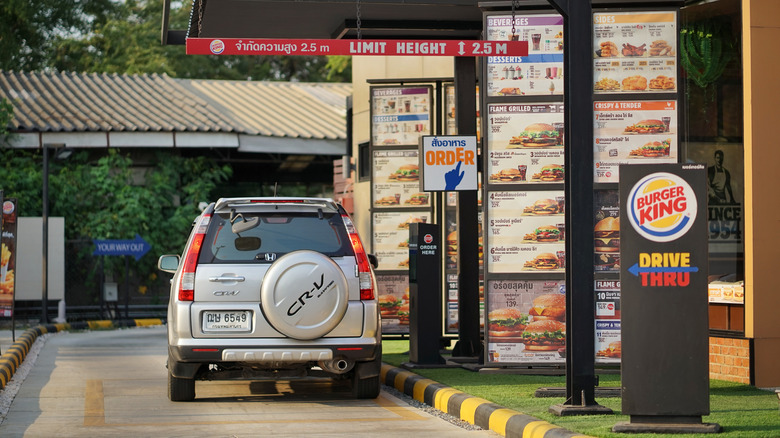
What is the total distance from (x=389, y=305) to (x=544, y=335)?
4569 millimetres

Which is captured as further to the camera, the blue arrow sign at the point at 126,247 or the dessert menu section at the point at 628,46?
the blue arrow sign at the point at 126,247

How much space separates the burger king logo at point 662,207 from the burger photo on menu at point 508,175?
377 centimetres

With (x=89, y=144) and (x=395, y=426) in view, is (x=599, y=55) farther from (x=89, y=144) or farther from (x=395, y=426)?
(x=89, y=144)

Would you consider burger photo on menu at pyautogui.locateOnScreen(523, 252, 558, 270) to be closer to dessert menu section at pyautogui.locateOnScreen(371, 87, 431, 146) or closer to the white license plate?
the white license plate

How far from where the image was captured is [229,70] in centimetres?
4722

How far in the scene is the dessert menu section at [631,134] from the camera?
10914 mm

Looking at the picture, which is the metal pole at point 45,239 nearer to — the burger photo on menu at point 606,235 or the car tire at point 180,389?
the car tire at point 180,389

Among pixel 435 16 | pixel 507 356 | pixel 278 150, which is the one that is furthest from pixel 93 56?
pixel 507 356

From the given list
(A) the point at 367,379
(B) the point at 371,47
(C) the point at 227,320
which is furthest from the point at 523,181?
(C) the point at 227,320

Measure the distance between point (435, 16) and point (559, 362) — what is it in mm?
4830

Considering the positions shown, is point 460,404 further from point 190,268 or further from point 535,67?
point 535,67

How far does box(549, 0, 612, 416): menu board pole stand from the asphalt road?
0.79 meters

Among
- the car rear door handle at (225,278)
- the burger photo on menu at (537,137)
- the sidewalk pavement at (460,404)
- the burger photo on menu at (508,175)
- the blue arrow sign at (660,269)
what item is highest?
the burger photo on menu at (537,137)

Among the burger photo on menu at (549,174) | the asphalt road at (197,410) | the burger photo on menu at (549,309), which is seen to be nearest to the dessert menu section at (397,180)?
the asphalt road at (197,410)
